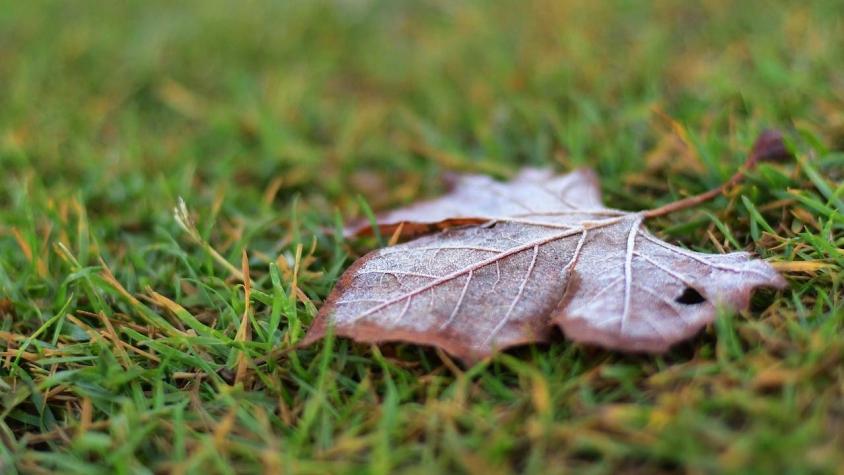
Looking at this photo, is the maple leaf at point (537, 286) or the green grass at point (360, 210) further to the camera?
the maple leaf at point (537, 286)

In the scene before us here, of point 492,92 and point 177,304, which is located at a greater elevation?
point 492,92

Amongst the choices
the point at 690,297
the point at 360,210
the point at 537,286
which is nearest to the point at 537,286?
the point at 537,286

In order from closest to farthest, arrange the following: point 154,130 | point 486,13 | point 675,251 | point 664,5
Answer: point 675,251
point 154,130
point 664,5
point 486,13

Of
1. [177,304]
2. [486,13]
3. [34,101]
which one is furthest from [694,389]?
[34,101]

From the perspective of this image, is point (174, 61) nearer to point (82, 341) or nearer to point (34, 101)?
point (34, 101)

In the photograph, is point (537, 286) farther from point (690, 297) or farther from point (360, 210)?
point (360, 210)

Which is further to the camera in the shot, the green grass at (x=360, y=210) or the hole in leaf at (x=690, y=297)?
the hole in leaf at (x=690, y=297)

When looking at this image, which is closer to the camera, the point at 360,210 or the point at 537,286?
the point at 537,286
